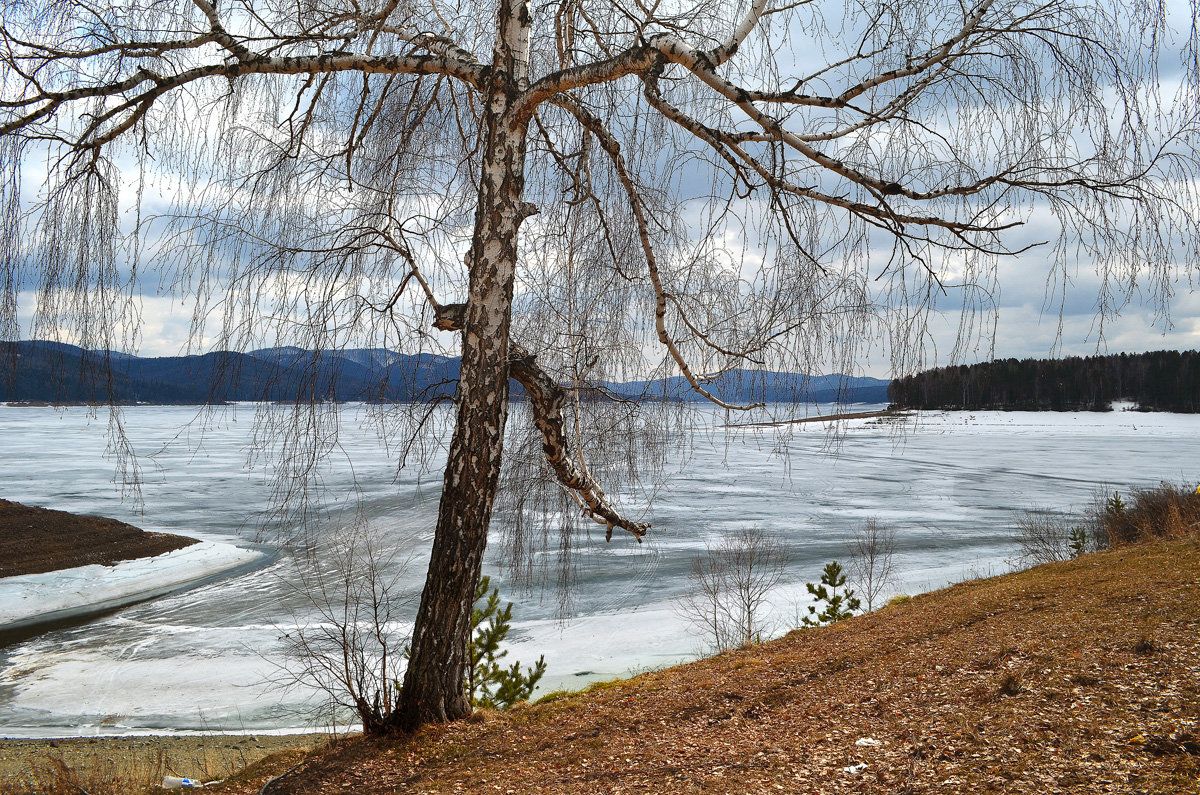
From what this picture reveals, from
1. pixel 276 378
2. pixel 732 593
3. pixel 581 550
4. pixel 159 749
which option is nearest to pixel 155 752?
pixel 159 749

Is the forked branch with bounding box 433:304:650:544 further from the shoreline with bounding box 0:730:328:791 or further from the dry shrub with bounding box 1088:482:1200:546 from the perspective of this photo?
the dry shrub with bounding box 1088:482:1200:546

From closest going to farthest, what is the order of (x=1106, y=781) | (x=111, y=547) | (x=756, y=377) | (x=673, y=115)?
(x=1106, y=781) → (x=673, y=115) → (x=756, y=377) → (x=111, y=547)

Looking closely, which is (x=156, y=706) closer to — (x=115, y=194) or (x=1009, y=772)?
(x=115, y=194)

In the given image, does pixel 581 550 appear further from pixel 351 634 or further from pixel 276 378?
pixel 276 378

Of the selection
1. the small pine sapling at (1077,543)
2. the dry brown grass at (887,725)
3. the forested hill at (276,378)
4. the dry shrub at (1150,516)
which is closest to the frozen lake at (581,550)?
the forested hill at (276,378)

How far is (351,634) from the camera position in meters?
11.5

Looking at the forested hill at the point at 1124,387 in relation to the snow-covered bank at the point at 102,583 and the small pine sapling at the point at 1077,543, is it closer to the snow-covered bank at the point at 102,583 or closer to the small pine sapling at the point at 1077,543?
the small pine sapling at the point at 1077,543

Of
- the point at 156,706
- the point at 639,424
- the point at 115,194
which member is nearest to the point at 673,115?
the point at 639,424

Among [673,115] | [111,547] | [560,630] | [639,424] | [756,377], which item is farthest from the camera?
[111,547]

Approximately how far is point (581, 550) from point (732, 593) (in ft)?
21.2

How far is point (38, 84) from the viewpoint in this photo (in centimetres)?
336

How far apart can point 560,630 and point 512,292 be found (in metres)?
9.92

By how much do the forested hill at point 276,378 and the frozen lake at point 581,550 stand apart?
24 centimetres

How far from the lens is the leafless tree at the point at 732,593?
1163 centimetres
